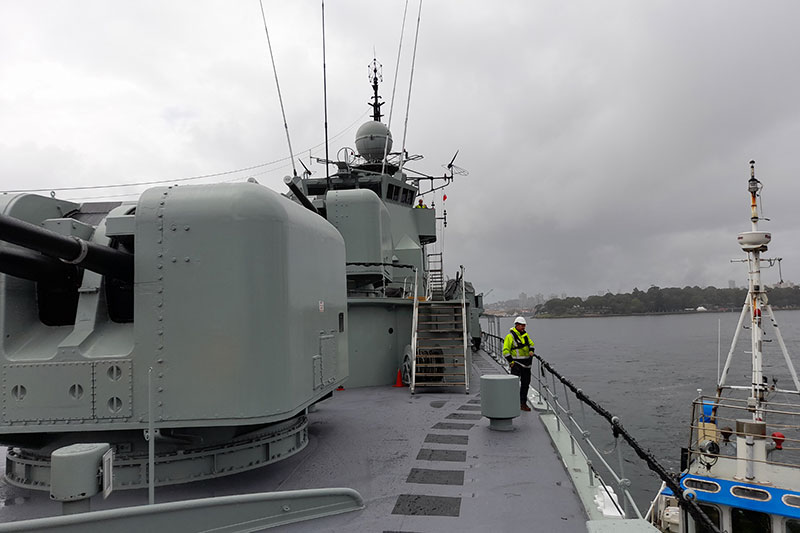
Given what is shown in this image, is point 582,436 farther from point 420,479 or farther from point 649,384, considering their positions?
point 649,384

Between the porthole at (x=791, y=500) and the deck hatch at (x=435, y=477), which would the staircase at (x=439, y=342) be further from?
the porthole at (x=791, y=500)

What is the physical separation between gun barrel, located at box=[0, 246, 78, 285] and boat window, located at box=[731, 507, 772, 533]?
11.3 meters

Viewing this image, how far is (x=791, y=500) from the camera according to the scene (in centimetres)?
859

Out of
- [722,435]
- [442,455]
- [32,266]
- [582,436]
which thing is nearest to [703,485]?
[722,435]

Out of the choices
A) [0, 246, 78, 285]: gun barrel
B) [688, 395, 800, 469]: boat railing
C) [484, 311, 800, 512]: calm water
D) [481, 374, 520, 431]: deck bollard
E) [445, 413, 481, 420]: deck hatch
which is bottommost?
[484, 311, 800, 512]: calm water

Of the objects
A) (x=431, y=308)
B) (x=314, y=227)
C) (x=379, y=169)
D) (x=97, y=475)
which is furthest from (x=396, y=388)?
(x=379, y=169)

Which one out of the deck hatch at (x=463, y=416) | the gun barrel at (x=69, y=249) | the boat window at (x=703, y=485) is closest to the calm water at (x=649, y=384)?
the boat window at (x=703, y=485)

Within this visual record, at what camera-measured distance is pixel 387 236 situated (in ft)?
34.2

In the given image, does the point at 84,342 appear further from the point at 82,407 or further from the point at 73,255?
the point at 73,255

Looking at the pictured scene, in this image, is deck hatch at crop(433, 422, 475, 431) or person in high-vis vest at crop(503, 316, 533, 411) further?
person in high-vis vest at crop(503, 316, 533, 411)

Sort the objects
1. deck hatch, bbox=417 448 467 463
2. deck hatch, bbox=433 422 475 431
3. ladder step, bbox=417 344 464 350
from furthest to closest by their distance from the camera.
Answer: ladder step, bbox=417 344 464 350 < deck hatch, bbox=433 422 475 431 < deck hatch, bbox=417 448 467 463

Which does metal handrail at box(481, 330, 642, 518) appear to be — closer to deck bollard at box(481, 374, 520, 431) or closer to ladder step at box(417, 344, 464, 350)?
deck bollard at box(481, 374, 520, 431)

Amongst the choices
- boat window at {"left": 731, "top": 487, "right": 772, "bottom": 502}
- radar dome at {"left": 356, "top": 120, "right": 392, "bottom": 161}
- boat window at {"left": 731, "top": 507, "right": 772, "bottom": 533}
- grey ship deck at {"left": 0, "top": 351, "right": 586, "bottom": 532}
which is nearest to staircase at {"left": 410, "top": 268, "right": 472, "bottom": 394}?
grey ship deck at {"left": 0, "top": 351, "right": 586, "bottom": 532}

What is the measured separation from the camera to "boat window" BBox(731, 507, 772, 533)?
9.51 m
